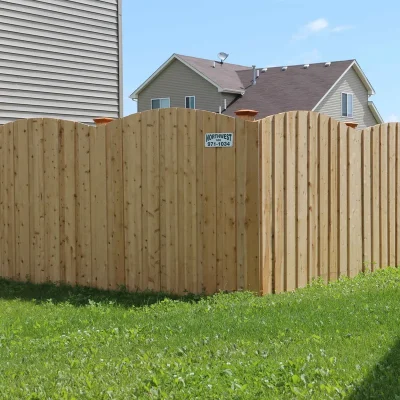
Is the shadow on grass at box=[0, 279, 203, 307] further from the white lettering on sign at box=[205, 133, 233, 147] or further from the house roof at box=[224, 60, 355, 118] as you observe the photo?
the house roof at box=[224, 60, 355, 118]

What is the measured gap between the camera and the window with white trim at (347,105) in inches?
1422

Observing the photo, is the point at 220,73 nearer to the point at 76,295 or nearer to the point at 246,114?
the point at 76,295

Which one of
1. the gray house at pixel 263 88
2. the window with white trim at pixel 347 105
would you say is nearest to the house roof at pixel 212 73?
the gray house at pixel 263 88

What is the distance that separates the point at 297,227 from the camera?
→ 36.0 ft

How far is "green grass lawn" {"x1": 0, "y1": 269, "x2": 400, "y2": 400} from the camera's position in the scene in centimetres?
600

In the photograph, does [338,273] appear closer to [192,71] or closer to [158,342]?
[158,342]

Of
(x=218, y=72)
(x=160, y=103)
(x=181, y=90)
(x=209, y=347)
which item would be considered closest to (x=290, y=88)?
(x=218, y=72)

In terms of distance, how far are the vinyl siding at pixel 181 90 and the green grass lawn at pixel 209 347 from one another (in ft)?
84.2

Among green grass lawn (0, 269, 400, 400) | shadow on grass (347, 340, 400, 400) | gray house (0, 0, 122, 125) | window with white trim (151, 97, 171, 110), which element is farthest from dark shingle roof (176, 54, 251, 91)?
shadow on grass (347, 340, 400, 400)

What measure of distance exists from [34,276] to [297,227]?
15.3ft

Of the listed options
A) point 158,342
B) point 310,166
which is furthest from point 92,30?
point 158,342

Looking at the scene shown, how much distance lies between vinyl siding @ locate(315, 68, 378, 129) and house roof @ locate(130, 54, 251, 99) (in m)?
4.18

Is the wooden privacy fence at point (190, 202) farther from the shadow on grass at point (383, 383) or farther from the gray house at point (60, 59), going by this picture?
the shadow on grass at point (383, 383)

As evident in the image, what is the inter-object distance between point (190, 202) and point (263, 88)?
26.1 meters
